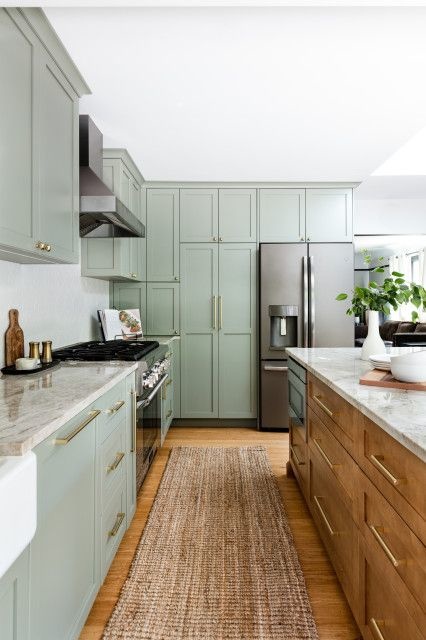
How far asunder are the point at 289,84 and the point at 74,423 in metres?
2.22

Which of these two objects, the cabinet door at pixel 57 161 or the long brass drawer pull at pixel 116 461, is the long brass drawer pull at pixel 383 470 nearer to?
the long brass drawer pull at pixel 116 461

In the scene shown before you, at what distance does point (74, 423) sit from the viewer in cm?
133

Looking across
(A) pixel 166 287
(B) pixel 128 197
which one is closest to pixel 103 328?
(A) pixel 166 287

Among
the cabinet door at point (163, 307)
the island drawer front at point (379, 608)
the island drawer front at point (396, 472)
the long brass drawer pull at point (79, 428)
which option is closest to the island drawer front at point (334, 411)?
the island drawer front at point (396, 472)

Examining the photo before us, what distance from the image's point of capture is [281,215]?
13.5ft

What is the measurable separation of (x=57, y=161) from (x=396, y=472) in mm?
1980

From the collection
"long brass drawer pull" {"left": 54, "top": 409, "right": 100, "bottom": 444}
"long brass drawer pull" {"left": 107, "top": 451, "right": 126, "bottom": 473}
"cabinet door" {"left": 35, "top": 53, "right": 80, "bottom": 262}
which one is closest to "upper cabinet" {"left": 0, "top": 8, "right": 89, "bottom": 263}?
"cabinet door" {"left": 35, "top": 53, "right": 80, "bottom": 262}

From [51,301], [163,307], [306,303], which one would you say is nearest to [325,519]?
[51,301]

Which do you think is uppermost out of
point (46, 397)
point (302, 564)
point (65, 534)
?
point (46, 397)

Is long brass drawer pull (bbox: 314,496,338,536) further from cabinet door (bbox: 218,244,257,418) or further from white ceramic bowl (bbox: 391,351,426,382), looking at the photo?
cabinet door (bbox: 218,244,257,418)

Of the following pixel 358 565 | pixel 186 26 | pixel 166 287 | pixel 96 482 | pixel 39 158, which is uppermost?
pixel 186 26

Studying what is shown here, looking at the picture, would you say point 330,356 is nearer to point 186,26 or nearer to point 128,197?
point 186,26

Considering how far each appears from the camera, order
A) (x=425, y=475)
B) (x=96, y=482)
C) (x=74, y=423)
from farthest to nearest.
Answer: (x=96, y=482) < (x=74, y=423) < (x=425, y=475)

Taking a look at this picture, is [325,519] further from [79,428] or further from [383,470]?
[79,428]
